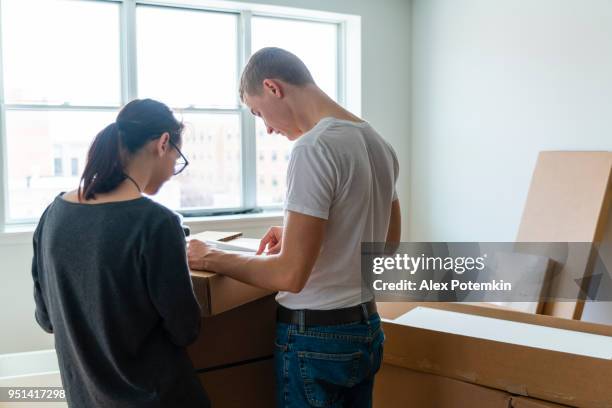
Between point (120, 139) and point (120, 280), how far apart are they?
1.00 feet

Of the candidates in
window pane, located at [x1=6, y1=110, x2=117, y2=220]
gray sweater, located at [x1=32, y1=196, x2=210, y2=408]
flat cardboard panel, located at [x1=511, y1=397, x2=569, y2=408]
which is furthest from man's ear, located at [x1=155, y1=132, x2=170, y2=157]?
window pane, located at [x1=6, y1=110, x2=117, y2=220]

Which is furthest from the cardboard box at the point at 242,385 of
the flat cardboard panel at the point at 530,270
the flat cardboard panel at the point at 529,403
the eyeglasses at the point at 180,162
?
the flat cardboard panel at the point at 530,270

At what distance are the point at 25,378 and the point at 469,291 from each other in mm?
2510

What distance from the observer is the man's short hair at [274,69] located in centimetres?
134

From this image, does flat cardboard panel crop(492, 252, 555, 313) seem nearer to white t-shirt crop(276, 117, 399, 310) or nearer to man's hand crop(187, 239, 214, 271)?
white t-shirt crop(276, 117, 399, 310)

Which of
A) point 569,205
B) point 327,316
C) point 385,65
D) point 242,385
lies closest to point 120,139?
point 327,316

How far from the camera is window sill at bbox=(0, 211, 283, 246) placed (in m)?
3.34

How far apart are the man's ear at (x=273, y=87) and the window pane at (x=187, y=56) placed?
8.70 ft

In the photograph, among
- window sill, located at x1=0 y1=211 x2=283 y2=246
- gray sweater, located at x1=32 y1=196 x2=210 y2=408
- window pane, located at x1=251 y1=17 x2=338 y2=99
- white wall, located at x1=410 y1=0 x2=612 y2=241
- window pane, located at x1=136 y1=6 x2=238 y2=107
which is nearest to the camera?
gray sweater, located at x1=32 y1=196 x2=210 y2=408

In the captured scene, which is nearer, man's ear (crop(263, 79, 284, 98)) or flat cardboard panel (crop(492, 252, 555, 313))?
man's ear (crop(263, 79, 284, 98))

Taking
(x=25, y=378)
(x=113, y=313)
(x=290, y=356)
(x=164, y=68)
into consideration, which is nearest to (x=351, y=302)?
(x=290, y=356)

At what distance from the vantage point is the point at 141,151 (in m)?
1.22

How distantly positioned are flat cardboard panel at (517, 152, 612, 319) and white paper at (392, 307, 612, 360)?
1582 mm

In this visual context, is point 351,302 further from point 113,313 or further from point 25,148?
point 25,148
